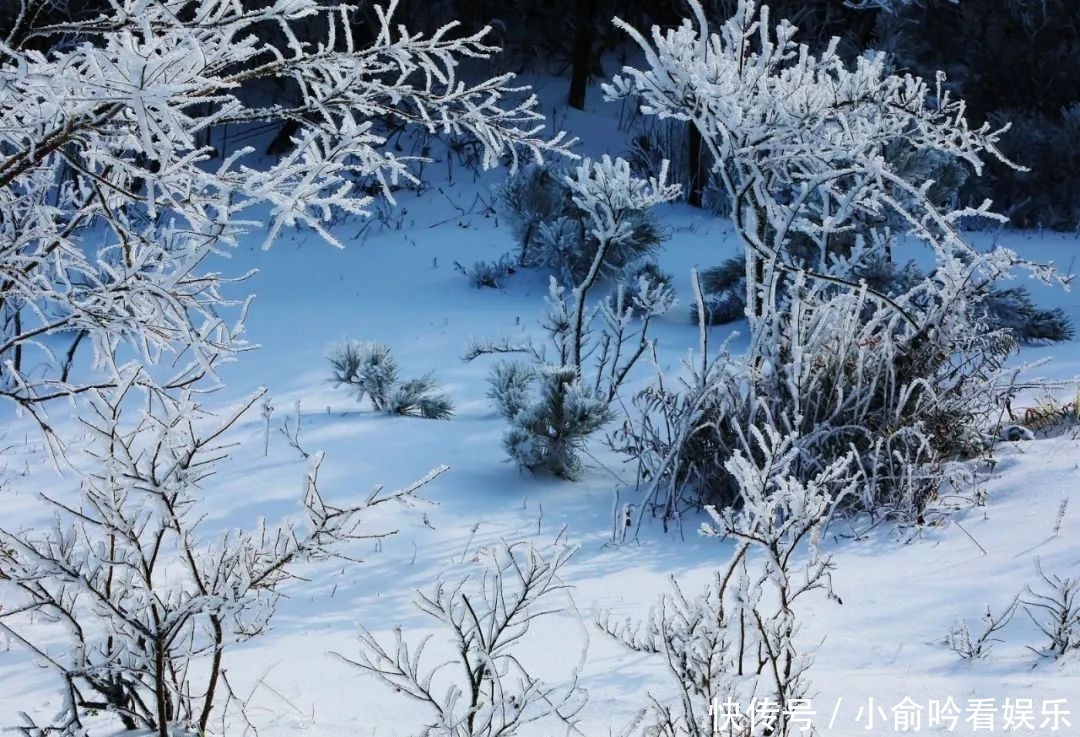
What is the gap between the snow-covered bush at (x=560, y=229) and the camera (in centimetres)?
873

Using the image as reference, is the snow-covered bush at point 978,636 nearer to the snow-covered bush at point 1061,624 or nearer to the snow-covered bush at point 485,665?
the snow-covered bush at point 1061,624

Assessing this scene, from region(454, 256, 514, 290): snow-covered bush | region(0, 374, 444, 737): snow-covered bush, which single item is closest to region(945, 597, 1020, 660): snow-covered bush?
region(0, 374, 444, 737): snow-covered bush

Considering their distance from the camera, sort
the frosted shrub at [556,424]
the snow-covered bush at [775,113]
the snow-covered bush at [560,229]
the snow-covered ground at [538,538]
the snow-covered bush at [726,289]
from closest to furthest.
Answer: the snow-covered ground at [538,538] → the snow-covered bush at [775,113] → the frosted shrub at [556,424] → the snow-covered bush at [726,289] → the snow-covered bush at [560,229]

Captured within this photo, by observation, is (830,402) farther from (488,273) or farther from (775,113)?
(488,273)

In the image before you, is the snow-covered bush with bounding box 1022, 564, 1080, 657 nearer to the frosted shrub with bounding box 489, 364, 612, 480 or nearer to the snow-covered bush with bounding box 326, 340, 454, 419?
the frosted shrub with bounding box 489, 364, 612, 480

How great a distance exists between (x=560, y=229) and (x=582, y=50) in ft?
18.4

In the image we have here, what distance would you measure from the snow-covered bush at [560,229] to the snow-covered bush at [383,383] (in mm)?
2862

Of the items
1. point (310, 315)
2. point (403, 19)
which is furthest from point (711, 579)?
point (403, 19)

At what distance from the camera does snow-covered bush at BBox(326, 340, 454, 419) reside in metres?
5.74

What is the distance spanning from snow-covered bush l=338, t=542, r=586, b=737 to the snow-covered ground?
0.27ft

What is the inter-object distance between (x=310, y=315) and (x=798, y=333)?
16.4ft

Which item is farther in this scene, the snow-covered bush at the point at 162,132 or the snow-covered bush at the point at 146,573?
the snow-covered bush at the point at 146,573

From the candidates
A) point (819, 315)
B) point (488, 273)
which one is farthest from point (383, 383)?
point (488, 273)

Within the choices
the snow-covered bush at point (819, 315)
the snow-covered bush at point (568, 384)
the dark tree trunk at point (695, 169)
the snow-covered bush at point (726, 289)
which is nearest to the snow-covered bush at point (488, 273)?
the snow-covered bush at point (726, 289)
